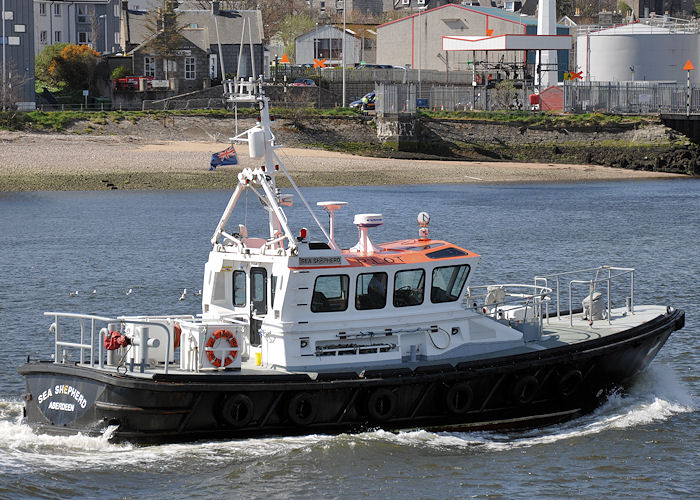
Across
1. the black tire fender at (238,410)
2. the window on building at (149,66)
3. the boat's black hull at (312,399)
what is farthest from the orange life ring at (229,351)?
the window on building at (149,66)

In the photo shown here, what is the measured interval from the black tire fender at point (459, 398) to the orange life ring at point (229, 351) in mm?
2981

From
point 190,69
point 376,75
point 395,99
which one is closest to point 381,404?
point 395,99

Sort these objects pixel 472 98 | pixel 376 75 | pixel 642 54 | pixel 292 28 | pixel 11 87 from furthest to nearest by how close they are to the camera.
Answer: pixel 292 28, pixel 642 54, pixel 376 75, pixel 472 98, pixel 11 87

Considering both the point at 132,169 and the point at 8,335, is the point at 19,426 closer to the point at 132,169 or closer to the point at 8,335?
the point at 8,335

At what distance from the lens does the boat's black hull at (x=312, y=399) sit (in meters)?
14.2

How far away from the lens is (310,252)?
1488 cm

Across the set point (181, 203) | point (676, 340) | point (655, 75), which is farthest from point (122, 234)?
point (655, 75)

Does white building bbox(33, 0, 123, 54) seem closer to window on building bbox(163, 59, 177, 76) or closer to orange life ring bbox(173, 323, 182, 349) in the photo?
window on building bbox(163, 59, 177, 76)

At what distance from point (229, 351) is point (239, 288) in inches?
47.7

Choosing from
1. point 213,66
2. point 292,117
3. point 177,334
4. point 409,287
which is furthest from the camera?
point 213,66

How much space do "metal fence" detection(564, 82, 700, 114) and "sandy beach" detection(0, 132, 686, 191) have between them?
7264 millimetres

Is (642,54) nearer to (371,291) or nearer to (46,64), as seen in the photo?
(46,64)

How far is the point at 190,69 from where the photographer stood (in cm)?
6750

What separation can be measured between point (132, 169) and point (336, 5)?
315ft
